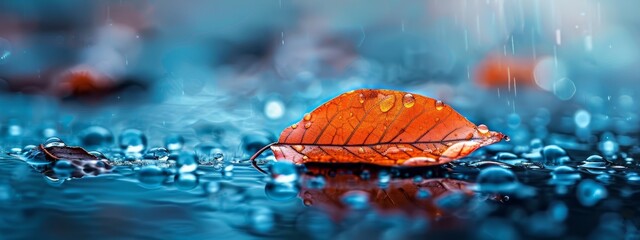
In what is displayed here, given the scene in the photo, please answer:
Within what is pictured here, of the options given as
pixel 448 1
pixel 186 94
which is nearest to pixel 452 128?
pixel 186 94

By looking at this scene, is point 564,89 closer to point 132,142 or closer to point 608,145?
point 608,145

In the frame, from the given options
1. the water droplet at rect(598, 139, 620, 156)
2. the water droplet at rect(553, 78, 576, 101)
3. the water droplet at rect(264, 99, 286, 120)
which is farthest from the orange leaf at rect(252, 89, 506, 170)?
the water droplet at rect(553, 78, 576, 101)

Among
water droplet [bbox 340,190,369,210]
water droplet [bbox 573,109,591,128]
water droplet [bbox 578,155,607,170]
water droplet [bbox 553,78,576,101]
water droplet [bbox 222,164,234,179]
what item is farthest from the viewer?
water droplet [bbox 553,78,576,101]

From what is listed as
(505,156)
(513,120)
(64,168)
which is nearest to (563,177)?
(505,156)

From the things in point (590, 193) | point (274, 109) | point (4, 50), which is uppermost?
point (4, 50)

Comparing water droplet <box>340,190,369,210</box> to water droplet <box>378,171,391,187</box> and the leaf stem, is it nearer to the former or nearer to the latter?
water droplet <box>378,171,391,187</box>

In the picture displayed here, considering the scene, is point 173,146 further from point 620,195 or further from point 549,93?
point 549,93
